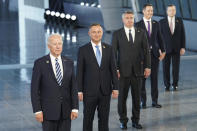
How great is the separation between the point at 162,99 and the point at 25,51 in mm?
12283

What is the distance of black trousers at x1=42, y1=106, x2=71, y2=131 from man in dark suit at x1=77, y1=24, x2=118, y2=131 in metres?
1.06

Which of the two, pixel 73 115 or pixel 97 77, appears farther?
pixel 97 77

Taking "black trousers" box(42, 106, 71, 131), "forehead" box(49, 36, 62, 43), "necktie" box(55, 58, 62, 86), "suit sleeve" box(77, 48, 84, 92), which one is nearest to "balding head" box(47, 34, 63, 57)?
"forehead" box(49, 36, 62, 43)

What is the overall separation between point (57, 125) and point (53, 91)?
492 millimetres

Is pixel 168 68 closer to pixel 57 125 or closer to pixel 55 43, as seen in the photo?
pixel 57 125

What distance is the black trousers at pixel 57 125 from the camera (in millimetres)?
7500

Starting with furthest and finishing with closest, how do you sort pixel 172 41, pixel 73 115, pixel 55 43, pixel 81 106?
1. pixel 172 41
2. pixel 81 106
3. pixel 73 115
4. pixel 55 43

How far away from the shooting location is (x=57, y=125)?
7602 mm

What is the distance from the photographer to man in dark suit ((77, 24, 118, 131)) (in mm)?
8633

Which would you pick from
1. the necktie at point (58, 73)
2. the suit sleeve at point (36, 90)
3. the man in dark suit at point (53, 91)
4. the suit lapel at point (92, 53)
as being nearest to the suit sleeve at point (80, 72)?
the suit lapel at point (92, 53)

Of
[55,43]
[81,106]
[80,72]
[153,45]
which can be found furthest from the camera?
[81,106]

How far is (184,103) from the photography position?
12.6 meters

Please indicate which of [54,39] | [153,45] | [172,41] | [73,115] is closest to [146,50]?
[153,45]

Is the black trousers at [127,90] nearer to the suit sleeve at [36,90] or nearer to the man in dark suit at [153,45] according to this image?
the man in dark suit at [153,45]
